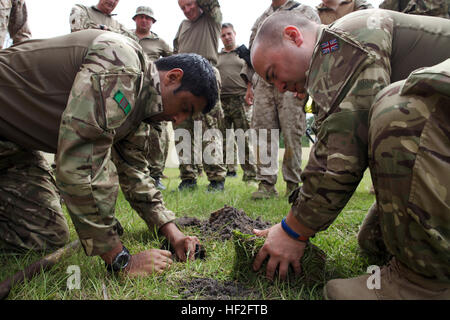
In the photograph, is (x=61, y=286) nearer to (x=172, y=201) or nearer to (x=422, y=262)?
(x=422, y=262)

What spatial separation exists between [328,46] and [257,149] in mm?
2590

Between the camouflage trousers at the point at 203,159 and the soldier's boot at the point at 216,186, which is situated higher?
the camouflage trousers at the point at 203,159

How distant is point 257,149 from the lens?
13.2 ft

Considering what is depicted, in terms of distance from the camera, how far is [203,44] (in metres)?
4.91

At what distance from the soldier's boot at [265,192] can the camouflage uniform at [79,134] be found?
1.65m

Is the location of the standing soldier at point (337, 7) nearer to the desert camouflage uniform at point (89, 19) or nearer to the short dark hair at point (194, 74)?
the short dark hair at point (194, 74)

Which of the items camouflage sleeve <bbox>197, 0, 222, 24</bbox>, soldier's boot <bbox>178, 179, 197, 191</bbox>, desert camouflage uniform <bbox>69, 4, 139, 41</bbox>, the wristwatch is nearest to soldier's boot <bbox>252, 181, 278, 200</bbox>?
soldier's boot <bbox>178, 179, 197, 191</bbox>

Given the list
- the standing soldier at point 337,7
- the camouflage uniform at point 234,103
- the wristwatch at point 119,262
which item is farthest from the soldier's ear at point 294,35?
the camouflage uniform at point 234,103

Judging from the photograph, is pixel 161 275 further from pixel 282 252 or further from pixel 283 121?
pixel 283 121

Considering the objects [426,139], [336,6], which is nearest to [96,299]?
[426,139]

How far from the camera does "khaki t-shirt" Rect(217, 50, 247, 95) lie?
6.61m

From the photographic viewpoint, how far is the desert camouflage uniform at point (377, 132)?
1132mm

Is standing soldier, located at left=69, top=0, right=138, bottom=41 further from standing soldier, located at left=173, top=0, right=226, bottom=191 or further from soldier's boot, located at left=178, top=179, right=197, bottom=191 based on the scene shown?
soldier's boot, located at left=178, top=179, right=197, bottom=191

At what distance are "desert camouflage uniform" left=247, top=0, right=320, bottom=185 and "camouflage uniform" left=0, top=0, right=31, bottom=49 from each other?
266 centimetres
